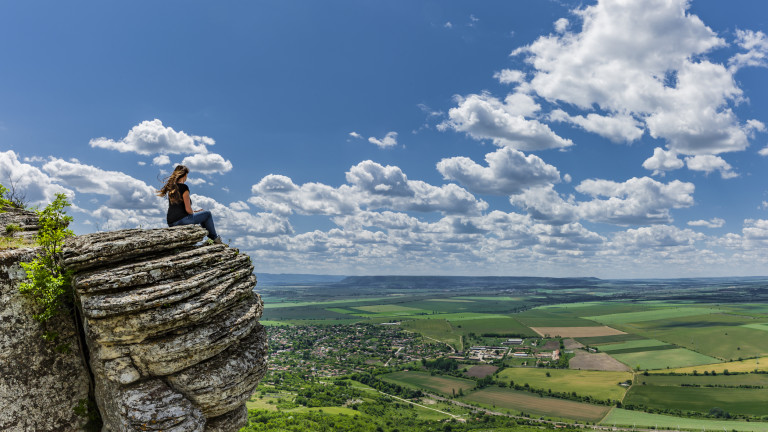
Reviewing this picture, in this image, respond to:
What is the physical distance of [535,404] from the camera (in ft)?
298

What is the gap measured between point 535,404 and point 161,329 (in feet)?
322

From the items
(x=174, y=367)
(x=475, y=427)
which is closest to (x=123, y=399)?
(x=174, y=367)

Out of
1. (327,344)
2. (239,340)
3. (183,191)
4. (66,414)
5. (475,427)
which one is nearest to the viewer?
(66,414)

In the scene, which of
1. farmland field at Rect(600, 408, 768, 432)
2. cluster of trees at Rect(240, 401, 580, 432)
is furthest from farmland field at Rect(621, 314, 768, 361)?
cluster of trees at Rect(240, 401, 580, 432)

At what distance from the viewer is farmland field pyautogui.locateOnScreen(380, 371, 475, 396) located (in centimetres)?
10369

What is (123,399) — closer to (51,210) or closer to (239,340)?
(239,340)

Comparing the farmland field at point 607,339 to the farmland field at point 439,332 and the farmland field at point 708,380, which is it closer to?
the farmland field at point 708,380

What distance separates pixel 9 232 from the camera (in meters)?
11.6

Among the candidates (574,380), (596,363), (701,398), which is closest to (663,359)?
(596,363)

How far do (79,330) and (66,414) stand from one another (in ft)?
6.71

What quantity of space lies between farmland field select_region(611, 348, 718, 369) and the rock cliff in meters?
136

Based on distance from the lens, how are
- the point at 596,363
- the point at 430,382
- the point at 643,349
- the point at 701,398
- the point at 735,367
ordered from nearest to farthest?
1. the point at 701,398
2. the point at 430,382
3. the point at 735,367
4. the point at 596,363
5. the point at 643,349

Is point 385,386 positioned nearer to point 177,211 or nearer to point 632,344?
point 632,344

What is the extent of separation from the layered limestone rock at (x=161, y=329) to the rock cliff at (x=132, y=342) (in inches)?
0.9
